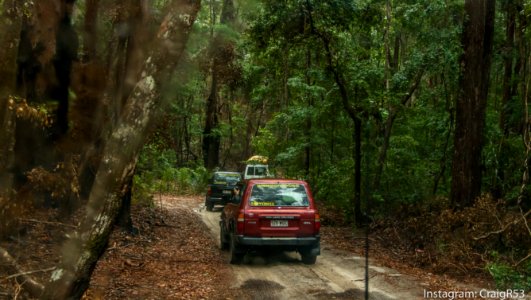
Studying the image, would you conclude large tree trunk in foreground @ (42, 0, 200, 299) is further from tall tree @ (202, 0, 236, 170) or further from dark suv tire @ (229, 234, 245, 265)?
tall tree @ (202, 0, 236, 170)

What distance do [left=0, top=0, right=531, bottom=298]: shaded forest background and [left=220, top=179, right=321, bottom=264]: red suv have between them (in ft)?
8.38

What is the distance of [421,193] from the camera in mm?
17234

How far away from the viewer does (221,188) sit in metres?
23.7

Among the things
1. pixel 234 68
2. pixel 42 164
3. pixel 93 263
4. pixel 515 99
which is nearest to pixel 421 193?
pixel 515 99

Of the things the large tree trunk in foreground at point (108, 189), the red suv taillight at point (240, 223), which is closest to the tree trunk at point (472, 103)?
the red suv taillight at point (240, 223)

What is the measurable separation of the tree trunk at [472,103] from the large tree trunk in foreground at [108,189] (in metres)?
9.41

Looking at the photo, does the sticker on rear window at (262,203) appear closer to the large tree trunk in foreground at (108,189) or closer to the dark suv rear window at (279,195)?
the dark suv rear window at (279,195)

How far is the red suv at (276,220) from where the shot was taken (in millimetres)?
11047

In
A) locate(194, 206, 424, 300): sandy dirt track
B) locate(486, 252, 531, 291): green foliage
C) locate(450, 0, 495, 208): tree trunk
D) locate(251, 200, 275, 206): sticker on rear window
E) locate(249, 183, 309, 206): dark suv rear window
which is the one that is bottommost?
locate(194, 206, 424, 300): sandy dirt track

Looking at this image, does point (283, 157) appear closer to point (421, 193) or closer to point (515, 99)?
point (421, 193)

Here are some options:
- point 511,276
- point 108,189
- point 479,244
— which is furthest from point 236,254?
point 108,189

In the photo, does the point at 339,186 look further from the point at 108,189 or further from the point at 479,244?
the point at 108,189

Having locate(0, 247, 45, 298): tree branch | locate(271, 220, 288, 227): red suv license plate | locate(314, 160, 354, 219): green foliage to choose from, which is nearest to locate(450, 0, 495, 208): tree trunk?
locate(271, 220, 288, 227): red suv license plate

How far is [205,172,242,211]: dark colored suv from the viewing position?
23578 mm
